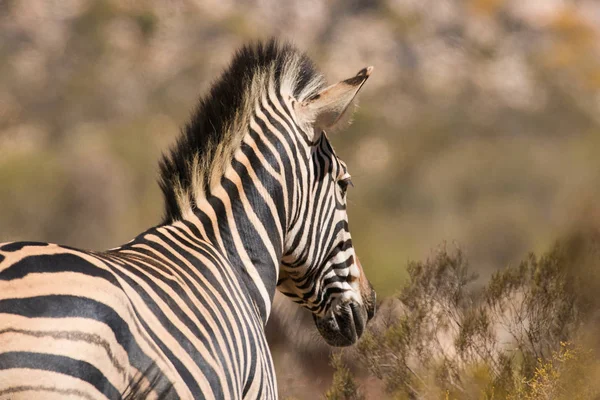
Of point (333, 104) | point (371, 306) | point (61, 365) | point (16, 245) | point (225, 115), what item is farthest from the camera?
point (371, 306)

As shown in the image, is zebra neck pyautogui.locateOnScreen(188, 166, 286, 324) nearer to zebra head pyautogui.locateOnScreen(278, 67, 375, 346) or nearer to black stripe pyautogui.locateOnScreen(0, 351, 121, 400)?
zebra head pyautogui.locateOnScreen(278, 67, 375, 346)

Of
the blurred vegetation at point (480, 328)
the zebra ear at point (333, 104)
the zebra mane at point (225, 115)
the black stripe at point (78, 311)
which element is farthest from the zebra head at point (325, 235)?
the blurred vegetation at point (480, 328)

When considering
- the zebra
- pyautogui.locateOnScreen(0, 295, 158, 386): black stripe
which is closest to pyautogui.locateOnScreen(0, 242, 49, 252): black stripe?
the zebra

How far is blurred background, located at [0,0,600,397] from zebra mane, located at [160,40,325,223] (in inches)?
211

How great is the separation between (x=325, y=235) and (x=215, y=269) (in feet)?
2.88

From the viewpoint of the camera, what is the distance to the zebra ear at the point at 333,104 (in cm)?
383

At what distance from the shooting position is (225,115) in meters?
3.74

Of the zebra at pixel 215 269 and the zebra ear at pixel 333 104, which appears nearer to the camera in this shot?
the zebra at pixel 215 269

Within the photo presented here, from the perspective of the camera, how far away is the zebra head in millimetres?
3896

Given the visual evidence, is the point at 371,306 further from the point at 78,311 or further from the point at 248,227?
the point at 78,311

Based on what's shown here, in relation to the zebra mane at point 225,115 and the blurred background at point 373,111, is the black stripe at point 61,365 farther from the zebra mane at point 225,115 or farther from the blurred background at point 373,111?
the blurred background at point 373,111

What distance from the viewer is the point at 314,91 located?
4.15 m

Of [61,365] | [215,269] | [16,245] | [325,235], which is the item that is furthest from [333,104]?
[61,365]

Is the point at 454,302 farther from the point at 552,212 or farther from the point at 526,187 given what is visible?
the point at 526,187
